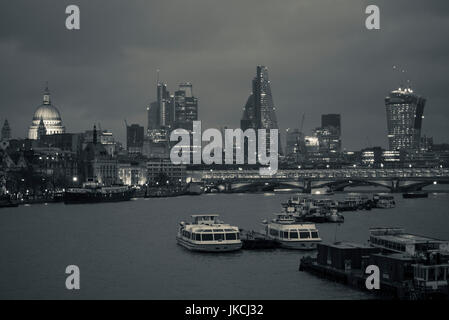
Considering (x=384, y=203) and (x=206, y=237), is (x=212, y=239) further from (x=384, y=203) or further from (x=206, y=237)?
(x=384, y=203)

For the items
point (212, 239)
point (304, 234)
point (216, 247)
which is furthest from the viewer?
point (304, 234)

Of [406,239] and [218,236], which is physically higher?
[406,239]

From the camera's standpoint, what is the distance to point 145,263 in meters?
47.6

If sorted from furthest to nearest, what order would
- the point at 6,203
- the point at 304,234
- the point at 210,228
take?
1. the point at 6,203
2. the point at 304,234
3. the point at 210,228

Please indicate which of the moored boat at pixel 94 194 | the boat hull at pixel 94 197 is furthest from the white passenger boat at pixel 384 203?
the moored boat at pixel 94 194

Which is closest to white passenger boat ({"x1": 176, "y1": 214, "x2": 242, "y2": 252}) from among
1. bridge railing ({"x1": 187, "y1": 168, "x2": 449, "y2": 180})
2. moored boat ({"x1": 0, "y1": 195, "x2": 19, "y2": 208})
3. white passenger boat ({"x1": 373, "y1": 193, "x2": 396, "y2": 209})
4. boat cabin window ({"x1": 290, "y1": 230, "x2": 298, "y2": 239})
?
boat cabin window ({"x1": 290, "y1": 230, "x2": 298, "y2": 239})

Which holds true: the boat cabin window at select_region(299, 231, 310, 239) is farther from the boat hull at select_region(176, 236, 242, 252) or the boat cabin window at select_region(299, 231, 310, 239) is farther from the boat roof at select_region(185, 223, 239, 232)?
the boat hull at select_region(176, 236, 242, 252)

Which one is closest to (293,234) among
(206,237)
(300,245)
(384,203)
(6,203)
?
(300,245)

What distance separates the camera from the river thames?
125 feet

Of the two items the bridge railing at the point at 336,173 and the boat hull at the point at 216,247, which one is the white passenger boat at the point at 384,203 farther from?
the bridge railing at the point at 336,173

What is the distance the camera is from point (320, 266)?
41.0 m

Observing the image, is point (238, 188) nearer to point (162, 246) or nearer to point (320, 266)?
point (162, 246)

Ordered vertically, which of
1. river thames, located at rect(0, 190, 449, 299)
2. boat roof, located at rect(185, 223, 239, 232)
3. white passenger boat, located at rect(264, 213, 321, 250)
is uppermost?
boat roof, located at rect(185, 223, 239, 232)
